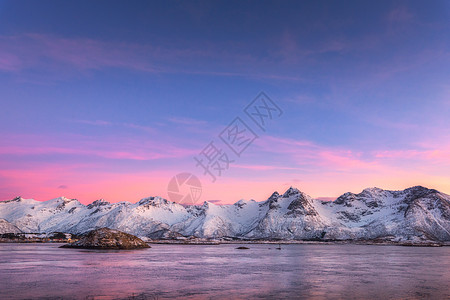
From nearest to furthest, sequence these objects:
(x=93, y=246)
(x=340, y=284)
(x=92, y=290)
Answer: (x=92, y=290)
(x=340, y=284)
(x=93, y=246)

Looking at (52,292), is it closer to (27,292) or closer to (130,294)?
(27,292)

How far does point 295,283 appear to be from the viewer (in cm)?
3953

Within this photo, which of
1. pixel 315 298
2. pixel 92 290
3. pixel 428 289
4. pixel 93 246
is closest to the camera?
pixel 315 298

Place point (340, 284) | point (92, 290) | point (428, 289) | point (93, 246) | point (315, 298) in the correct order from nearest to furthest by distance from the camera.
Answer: point (315, 298), point (92, 290), point (428, 289), point (340, 284), point (93, 246)

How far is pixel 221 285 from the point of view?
37.0 metres

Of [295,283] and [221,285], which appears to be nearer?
[221,285]

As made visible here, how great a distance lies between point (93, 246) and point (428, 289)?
121m

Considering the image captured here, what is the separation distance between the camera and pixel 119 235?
135750mm

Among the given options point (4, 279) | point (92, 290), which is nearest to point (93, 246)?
point (4, 279)

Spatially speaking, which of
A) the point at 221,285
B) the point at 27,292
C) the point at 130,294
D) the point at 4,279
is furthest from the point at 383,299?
the point at 4,279

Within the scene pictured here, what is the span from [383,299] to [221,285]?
15808 millimetres

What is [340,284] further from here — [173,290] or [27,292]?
[27,292]

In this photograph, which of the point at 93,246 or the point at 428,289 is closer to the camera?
the point at 428,289

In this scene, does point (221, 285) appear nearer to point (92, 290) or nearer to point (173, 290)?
point (173, 290)
